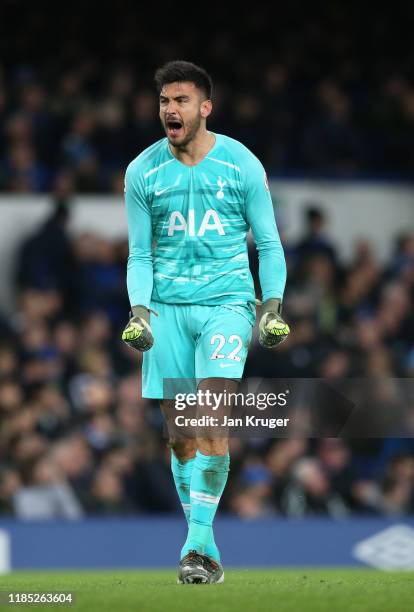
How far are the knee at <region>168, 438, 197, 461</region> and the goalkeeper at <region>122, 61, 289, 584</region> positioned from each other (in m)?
0.05

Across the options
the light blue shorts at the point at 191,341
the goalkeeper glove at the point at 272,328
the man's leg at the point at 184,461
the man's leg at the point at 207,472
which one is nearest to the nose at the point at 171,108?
the light blue shorts at the point at 191,341

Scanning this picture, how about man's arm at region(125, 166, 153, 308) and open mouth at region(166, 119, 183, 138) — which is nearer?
open mouth at region(166, 119, 183, 138)

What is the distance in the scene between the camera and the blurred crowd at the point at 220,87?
15.7 meters

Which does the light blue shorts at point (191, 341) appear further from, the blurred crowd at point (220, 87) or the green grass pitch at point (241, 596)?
the blurred crowd at point (220, 87)

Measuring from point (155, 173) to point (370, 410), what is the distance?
2749mm

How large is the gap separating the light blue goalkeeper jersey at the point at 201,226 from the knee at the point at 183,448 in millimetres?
752

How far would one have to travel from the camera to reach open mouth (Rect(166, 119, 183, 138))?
743 cm

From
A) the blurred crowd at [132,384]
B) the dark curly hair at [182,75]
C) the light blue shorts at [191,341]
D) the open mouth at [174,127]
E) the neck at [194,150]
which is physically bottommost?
the blurred crowd at [132,384]

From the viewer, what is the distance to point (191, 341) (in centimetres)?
759

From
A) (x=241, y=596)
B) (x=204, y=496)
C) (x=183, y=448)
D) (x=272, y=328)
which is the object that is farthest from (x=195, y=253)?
(x=241, y=596)

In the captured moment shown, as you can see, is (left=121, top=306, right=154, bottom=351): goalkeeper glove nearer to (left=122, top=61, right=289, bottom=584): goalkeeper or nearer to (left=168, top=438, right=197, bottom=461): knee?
(left=122, top=61, right=289, bottom=584): goalkeeper

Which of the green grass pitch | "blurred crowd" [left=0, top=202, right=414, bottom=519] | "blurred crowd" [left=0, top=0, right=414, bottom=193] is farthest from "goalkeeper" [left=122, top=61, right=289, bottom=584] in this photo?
"blurred crowd" [left=0, top=0, right=414, bottom=193]

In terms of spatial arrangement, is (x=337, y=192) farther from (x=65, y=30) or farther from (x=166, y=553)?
(x=166, y=553)

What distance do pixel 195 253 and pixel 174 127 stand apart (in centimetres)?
65
